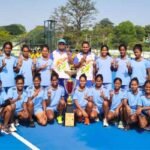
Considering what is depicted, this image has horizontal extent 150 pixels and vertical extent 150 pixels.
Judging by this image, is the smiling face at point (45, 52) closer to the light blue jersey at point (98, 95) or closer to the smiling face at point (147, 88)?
the light blue jersey at point (98, 95)

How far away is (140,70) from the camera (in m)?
8.66

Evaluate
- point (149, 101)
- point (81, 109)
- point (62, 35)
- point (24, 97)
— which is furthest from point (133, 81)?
point (62, 35)

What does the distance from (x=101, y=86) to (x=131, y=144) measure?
6.19 ft

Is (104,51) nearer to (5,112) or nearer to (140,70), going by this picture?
(140,70)

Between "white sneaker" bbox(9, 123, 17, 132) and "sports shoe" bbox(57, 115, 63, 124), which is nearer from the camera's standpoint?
"white sneaker" bbox(9, 123, 17, 132)

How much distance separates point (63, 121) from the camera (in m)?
8.50

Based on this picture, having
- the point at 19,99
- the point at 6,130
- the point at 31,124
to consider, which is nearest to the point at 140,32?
the point at 31,124

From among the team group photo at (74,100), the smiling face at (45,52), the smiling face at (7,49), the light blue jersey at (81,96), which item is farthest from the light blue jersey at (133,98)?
the smiling face at (7,49)

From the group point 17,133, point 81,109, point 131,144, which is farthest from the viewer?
point 81,109

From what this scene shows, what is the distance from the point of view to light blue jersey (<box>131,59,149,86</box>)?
28.4ft

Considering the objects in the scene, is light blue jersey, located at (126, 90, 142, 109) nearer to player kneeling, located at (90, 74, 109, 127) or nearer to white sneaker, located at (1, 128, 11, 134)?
player kneeling, located at (90, 74, 109, 127)

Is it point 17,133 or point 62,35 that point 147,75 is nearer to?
point 17,133

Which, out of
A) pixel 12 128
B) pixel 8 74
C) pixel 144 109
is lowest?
pixel 12 128

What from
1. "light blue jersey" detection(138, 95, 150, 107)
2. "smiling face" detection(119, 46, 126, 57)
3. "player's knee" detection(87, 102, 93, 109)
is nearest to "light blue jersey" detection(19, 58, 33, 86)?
"player's knee" detection(87, 102, 93, 109)
